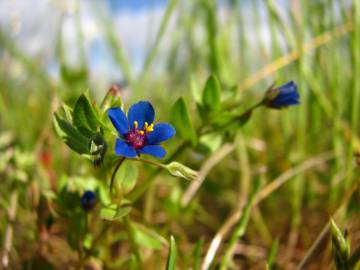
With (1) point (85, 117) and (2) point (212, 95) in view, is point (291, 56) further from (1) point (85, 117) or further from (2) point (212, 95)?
(1) point (85, 117)

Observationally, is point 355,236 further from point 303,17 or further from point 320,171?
point 303,17

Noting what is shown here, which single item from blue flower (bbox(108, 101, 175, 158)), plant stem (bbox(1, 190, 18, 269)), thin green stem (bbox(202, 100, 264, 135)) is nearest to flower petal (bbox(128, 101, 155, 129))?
blue flower (bbox(108, 101, 175, 158))

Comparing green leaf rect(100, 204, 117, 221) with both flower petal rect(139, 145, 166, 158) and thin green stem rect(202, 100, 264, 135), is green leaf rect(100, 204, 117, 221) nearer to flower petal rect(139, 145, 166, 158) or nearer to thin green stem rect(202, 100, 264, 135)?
flower petal rect(139, 145, 166, 158)

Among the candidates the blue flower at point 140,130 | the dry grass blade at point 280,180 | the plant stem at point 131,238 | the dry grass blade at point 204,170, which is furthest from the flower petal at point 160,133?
the dry grass blade at point 204,170

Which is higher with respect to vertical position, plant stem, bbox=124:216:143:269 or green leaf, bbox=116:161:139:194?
green leaf, bbox=116:161:139:194

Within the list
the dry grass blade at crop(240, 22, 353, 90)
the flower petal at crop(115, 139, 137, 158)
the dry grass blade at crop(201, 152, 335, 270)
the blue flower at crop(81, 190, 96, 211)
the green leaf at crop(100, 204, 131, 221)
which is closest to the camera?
the flower petal at crop(115, 139, 137, 158)

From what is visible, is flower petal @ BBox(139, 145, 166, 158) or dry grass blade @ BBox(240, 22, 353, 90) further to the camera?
dry grass blade @ BBox(240, 22, 353, 90)

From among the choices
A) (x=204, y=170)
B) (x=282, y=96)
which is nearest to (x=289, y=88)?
(x=282, y=96)
